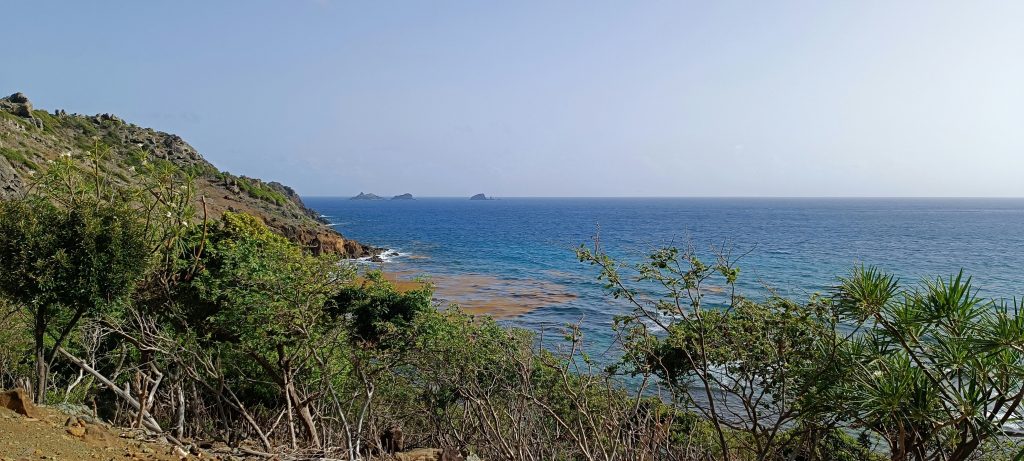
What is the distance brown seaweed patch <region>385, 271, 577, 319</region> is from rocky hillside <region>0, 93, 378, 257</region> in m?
8.90

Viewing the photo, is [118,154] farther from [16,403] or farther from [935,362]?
[935,362]

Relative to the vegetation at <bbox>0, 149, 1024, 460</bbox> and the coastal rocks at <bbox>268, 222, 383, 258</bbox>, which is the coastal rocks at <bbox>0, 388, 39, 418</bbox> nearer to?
the vegetation at <bbox>0, 149, 1024, 460</bbox>

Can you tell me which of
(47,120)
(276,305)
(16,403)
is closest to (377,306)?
(276,305)

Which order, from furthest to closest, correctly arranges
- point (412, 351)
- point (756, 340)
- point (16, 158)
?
point (16, 158) < point (412, 351) < point (756, 340)

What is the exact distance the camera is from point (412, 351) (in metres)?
14.1

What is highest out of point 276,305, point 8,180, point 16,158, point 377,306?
point 16,158

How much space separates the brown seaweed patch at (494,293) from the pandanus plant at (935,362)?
28.8 metres

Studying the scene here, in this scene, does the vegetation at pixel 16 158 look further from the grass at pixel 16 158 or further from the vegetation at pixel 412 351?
the vegetation at pixel 412 351

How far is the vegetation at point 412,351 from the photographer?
7348 millimetres

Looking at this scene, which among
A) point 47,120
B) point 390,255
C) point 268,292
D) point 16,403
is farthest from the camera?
point 390,255

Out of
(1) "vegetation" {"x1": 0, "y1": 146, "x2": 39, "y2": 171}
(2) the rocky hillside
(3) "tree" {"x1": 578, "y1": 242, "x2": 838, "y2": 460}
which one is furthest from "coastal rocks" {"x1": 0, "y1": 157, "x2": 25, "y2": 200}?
(3) "tree" {"x1": 578, "y1": 242, "x2": 838, "y2": 460}

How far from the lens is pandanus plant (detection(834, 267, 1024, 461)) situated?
258 inches

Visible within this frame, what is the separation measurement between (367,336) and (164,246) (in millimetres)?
6084

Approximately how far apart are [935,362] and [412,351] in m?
10.5
